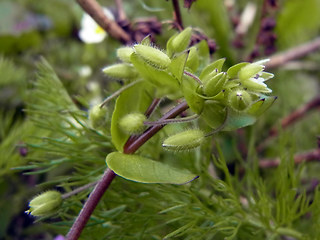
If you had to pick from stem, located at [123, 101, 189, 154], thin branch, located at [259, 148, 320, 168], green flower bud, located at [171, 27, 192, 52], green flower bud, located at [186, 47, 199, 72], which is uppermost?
green flower bud, located at [171, 27, 192, 52]

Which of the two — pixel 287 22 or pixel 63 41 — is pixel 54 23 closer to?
pixel 63 41

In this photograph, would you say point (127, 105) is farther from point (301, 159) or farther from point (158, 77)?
point (301, 159)

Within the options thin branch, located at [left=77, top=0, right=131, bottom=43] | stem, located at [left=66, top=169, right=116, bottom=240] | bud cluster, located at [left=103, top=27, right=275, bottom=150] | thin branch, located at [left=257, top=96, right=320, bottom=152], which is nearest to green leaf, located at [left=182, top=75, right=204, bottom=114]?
bud cluster, located at [left=103, top=27, right=275, bottom=150]

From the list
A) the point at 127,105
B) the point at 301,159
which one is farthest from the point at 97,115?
the point at 301,159

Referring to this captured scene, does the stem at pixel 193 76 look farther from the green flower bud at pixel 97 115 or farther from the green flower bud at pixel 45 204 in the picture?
the green flower bud at pixel 45 204

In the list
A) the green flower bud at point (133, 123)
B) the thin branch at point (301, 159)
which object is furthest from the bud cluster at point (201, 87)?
the thin branch at point (301, 159)

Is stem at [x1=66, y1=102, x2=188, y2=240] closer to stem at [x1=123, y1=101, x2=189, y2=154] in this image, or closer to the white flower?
stem at [x1=123, y1=101, x2=189, y2=154]

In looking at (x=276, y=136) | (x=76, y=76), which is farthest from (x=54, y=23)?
(x=276, y=136)
